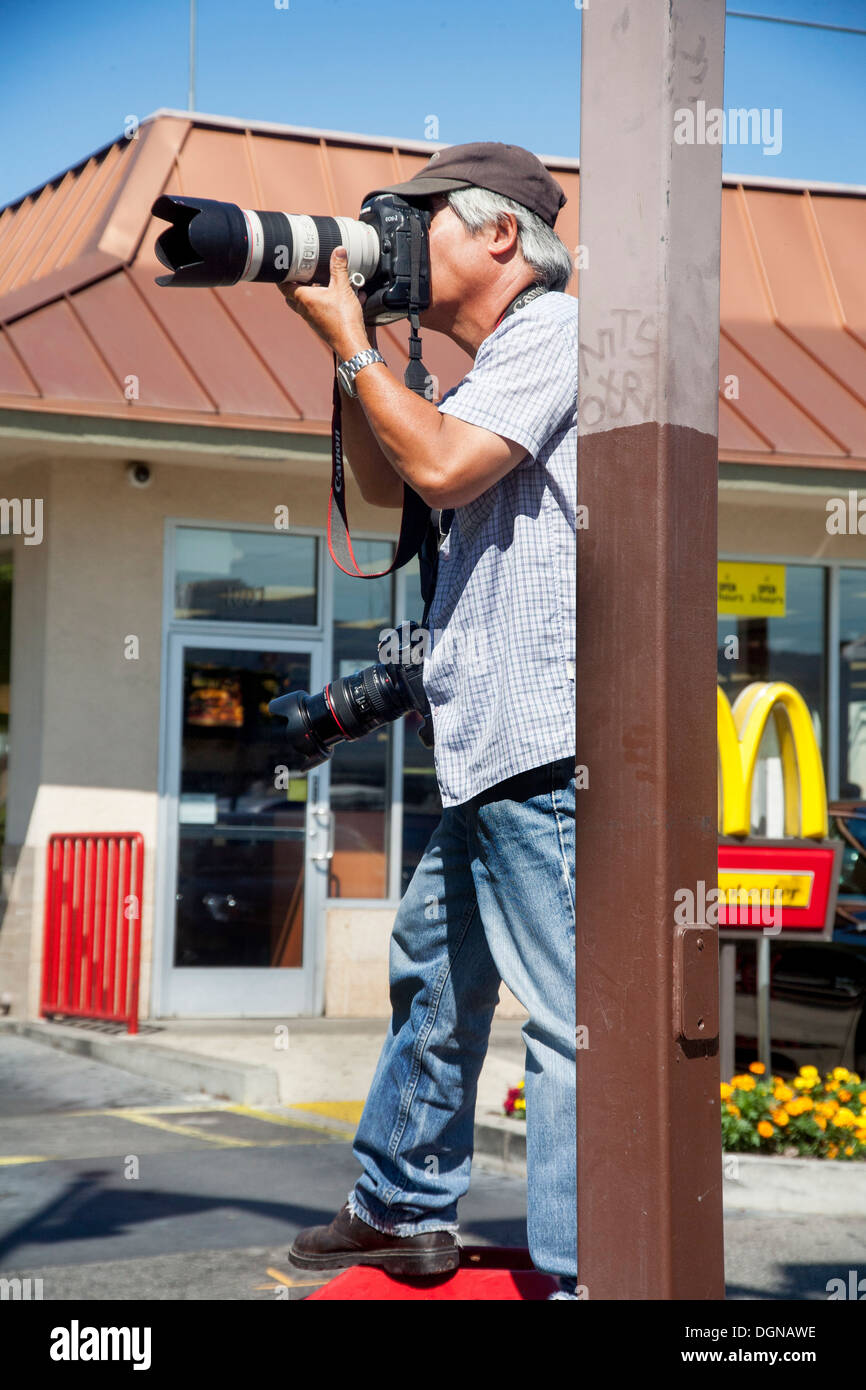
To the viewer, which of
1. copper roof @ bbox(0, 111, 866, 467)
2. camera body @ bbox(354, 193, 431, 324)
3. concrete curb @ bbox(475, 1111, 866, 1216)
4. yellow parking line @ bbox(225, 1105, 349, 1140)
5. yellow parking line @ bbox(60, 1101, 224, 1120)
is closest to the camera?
camera body @ bbox(354, 193, 431, 324)

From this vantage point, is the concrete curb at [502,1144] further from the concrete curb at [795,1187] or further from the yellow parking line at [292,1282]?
the yellow parking line at [292,1282]

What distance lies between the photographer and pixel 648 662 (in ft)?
5.94

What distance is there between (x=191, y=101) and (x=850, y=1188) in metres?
7.60

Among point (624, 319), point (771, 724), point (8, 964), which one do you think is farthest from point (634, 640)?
point (8, 964)

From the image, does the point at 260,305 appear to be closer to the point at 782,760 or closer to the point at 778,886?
the point at 782,760

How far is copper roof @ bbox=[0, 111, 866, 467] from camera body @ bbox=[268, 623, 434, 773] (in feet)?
16.5

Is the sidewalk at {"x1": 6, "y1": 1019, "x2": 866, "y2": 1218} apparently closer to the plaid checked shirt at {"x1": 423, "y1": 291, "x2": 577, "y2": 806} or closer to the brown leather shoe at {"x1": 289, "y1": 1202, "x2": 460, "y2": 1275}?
the brown leather shoe at {"x1": 289, "y1": 1202, "x2": 460, "y2": 1275}

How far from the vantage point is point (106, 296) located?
26.4ft

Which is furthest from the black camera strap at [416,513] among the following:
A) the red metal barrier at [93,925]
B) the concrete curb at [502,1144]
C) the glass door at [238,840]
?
the glass door at [238,840]

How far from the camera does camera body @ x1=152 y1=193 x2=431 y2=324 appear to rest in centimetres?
227

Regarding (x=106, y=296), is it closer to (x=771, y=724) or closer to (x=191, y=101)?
(x=191, y=101)

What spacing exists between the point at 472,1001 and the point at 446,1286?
0.48m

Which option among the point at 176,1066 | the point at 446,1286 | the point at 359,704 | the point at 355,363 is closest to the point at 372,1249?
the point at 446,1286

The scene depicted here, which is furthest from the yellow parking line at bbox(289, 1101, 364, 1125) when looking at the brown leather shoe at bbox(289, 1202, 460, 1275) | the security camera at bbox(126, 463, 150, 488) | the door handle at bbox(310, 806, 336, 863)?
the security camera at bbox(126, 463, 150, 488)
